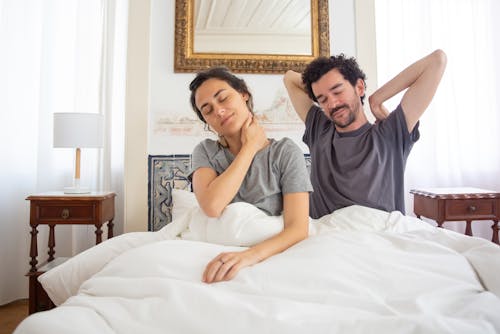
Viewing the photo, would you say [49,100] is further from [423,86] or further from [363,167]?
[423,86]

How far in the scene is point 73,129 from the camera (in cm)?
206

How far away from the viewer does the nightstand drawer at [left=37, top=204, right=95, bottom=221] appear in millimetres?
2045

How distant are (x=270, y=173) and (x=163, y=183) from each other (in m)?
1.21

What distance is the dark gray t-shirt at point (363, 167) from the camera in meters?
1.46

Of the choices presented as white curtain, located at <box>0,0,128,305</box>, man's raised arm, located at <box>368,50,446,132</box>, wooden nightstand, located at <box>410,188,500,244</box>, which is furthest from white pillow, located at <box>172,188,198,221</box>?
wooden nightstand, located at <box>410,188,500,244</box>

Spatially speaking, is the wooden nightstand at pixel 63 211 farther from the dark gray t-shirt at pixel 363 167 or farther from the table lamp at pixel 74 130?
the dark gray t-shirt at pixel 363 167

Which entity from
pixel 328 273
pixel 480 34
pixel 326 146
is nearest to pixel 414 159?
pixel 480 34

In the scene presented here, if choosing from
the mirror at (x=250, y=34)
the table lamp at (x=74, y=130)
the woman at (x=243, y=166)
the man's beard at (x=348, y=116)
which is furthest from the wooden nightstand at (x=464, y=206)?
the table lamp at (x=74, y=130)

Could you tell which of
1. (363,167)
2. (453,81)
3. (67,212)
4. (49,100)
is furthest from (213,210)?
(453,81)

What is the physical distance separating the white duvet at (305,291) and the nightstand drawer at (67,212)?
1418mm

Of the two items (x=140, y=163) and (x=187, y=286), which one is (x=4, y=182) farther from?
(x=187, y=286)

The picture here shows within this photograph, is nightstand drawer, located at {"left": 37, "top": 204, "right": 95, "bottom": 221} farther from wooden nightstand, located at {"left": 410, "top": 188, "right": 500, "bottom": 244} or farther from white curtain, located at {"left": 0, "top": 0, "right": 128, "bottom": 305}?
wooden nightstand, located at {"left": 410, "top": 188, "right": 500, "bottom": 244}

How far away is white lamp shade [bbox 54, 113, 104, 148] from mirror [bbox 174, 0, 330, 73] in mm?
670

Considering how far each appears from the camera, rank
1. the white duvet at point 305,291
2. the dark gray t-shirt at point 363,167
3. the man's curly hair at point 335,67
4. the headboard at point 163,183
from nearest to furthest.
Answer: the white duvet at point 305,291 < the dark gray t-shirt at point 363,167 < the man's curly hair at point 335,67 < the headboard at point 163,183
